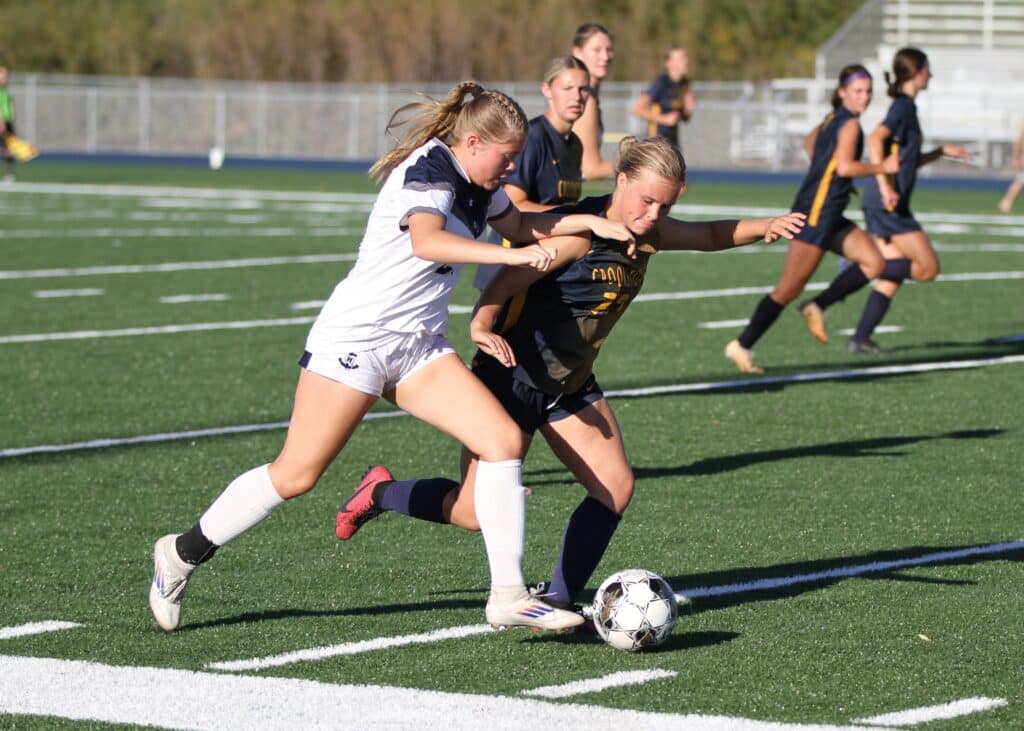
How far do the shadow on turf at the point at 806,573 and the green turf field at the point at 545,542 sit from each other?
20 millimetres

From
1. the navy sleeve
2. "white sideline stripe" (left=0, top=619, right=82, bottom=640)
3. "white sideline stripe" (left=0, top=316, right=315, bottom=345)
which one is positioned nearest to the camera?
"white sideline stripe" (left=0, top=619, right=82, bottom=640)

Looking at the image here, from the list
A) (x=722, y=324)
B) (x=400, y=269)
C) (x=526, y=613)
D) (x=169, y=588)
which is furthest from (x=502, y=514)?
(x=722, y=324)

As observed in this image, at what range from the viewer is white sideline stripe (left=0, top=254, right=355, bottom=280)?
1859cm

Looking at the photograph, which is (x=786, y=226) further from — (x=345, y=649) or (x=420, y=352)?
(x=345, y=649)

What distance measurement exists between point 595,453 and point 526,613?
656mm

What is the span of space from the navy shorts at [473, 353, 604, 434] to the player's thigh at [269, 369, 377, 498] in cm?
47

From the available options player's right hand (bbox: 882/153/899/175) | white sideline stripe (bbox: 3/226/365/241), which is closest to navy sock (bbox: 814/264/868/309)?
player's right hand (bbox: 882/153/899/175)

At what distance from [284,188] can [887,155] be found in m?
24.5

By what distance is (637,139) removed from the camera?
5824 mm

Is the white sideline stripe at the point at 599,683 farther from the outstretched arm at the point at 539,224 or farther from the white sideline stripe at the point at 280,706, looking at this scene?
the outstretched arm at the point at 539,224

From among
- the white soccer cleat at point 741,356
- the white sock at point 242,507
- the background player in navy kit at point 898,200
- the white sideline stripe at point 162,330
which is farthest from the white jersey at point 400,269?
the white sideline stripe at point 162,330

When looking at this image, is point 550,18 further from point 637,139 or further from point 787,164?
point 637,139

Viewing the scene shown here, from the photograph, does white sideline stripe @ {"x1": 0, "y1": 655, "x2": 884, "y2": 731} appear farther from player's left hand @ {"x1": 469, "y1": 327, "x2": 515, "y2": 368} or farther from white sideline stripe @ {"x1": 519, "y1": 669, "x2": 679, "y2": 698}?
player's left hand @ {"x1": 469, "y1": 327, "x2": 515, "y2": 368}

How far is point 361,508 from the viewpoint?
6.46 meters
